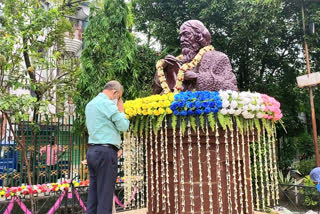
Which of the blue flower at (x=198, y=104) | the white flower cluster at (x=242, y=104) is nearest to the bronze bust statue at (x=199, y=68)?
the white flower cluster at (x=242, y=104)

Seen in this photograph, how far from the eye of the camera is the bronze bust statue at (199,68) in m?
4.19

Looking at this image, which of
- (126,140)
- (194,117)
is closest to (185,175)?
(194,117)

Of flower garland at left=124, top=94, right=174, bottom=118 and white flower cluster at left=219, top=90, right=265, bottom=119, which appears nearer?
white flower cluster at left=219, top=90, right=265, bottom=119

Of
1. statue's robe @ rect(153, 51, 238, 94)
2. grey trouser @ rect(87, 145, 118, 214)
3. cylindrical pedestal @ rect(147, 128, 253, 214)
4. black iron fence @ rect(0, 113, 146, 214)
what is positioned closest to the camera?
grey trouser @ rect(87, 145, 118, 214)

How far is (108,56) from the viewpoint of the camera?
864 centimetres

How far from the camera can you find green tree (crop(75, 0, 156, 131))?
27.6 feet

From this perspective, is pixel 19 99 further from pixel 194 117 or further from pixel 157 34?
pixel 157 34

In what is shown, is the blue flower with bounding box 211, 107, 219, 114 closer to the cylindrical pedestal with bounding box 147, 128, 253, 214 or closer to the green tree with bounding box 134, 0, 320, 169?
the cylindrical pedestal with bounding box 147, 128, 253, 214

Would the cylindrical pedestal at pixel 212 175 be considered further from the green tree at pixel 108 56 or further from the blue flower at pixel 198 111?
the green tree at pixel 108 56

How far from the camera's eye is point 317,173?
4.39 metres

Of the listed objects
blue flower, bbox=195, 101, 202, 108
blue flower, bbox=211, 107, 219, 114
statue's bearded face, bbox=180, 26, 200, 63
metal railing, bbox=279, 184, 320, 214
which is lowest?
metal railing, bbox=279, 184, 320, 214

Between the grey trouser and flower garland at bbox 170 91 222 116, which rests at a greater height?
flower garland at bbox 170 91 222 116

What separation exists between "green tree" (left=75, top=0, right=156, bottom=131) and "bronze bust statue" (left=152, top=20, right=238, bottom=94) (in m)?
3.83

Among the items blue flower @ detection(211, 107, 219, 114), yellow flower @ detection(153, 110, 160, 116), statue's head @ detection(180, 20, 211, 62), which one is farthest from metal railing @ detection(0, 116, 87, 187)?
blue flower @ detection(211, 107, 219, 114)
